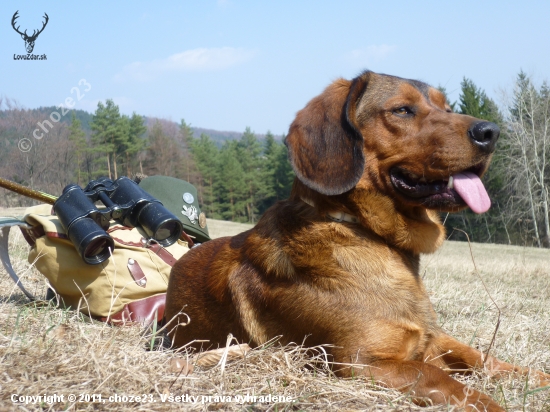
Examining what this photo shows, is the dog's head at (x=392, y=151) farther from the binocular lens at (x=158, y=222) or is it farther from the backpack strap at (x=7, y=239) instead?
the backpack strap at (x=7, y=239)

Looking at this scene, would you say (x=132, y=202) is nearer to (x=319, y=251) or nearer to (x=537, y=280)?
(x=319, y=251)

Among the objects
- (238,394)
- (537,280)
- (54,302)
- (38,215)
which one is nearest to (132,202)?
(38,215)

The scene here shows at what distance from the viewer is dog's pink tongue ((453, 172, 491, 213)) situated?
317cm

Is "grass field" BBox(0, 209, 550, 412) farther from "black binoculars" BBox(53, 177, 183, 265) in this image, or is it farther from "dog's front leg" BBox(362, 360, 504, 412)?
"black binoculars" BBox(53, 177, 183, 265)

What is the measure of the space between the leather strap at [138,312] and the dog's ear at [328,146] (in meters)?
1.84

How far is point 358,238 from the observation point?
3.15 meters

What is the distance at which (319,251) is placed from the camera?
3.05 m

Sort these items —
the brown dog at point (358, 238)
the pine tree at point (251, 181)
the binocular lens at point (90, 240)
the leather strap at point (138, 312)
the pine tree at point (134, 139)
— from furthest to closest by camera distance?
1. the pine tree at point (251, 181)
2. the pine tree at point (134, 139)
3. the leather strap at point (138, 312)
4. the binocular lens at point (90, 240)
5. the brown dog at point (358, 238)

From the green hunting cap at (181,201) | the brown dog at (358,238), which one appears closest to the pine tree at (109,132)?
the green hunting cap at (181,201)

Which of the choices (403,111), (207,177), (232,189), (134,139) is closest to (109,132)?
(134,139)

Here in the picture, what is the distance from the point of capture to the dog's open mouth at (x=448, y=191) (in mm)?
3186

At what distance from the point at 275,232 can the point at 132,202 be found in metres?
1.78

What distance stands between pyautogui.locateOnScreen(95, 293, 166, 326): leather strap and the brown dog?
816 millimetres

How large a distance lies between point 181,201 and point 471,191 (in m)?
3.50
